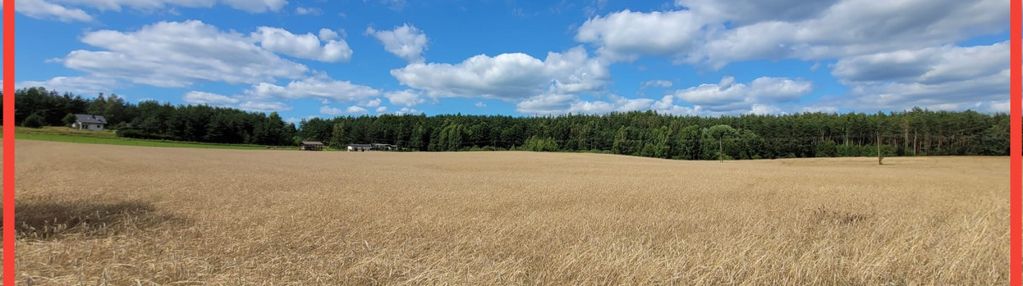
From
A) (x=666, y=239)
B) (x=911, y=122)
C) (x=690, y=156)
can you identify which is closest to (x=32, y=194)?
(x=666, y=239)

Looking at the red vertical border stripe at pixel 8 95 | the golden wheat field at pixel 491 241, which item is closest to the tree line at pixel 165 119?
the golden wheat field at pixel 491 241

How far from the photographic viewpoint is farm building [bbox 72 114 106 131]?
121875 mm

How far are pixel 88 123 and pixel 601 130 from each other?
131 m

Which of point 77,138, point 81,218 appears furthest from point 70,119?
point 81,218

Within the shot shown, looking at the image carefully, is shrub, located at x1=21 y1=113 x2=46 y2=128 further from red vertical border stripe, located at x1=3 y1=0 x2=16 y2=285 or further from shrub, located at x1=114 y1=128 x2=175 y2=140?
red vertical border stripe, located at x1=3 y1=0 x2=16 y2=285

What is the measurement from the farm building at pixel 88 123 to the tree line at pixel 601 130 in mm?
4290

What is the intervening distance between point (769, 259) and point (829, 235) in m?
3.02

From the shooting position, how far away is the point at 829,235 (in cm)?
836

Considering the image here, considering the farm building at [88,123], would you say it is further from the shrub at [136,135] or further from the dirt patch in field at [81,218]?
the dirt patch in field at [81,218]

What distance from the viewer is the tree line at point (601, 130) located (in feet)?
300

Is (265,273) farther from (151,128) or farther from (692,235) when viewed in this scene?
(151,128)

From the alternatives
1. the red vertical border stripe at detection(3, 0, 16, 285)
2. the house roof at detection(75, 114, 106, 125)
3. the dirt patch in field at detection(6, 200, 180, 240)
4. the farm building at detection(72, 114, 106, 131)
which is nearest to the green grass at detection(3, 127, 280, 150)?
the farm building at detection(72, 114, 106, 131)

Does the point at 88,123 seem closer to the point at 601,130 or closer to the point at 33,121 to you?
the point at 33,121

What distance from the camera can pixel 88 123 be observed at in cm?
12344
